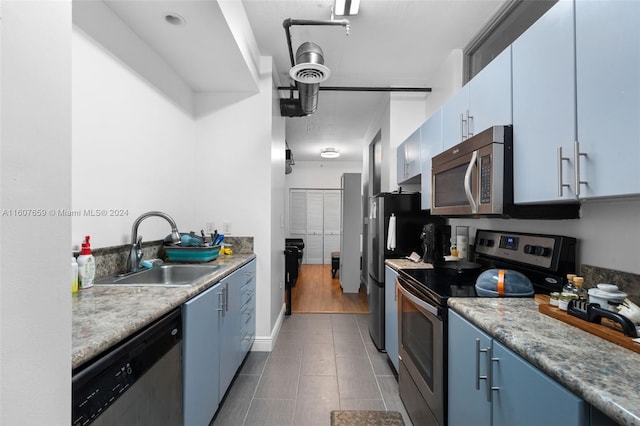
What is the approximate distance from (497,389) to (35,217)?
1.32 meters

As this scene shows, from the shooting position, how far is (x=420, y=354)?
62.4 inches

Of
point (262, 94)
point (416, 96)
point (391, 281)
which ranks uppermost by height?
point (416, 96)

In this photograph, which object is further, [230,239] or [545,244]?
[230,239]

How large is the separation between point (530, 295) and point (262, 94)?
254 centimetres

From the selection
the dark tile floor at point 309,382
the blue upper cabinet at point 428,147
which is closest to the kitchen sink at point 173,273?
the dark tile floor at point 309,382

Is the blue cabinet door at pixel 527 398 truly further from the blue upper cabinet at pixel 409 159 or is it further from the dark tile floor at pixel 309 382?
the blue upper cabinet at pixel 409 159

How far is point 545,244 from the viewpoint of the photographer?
1431mm

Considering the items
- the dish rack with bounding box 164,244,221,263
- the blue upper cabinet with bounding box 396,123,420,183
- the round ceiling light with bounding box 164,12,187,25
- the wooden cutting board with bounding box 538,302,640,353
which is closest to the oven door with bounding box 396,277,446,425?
the wooden cutting board with bounding box 538,302,640,353

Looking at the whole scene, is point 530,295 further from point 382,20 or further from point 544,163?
point 382,20

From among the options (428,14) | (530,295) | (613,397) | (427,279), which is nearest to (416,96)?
(428,14)

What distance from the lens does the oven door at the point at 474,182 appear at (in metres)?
1.35

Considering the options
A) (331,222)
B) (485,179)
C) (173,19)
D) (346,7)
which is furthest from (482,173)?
(331,222)

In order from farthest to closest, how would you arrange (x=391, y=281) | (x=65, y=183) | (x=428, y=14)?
(x=391, y=281), (x=428, y=14), (x=65, y=183)

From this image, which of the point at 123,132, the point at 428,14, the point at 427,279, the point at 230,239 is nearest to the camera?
the point at 427,279
